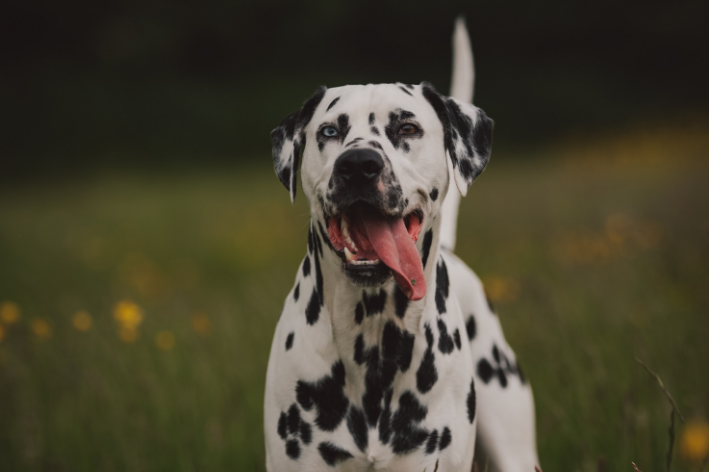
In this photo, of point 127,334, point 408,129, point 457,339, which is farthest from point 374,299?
point 127,334

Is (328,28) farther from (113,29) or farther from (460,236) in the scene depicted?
(460,236)

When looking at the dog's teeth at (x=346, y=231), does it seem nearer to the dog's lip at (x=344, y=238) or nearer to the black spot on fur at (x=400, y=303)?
the dog's lip at (x=344, y=238)

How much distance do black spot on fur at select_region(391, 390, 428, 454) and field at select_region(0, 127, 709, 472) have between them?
0.65m

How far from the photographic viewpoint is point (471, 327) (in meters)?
2.88

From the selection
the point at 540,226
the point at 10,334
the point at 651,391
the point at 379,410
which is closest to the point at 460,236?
the point at 540,226

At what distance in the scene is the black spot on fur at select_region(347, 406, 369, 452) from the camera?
2.21 meters

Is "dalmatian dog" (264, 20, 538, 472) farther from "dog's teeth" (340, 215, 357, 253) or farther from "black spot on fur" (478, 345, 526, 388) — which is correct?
"black spot on fur" (478, 345, 526, 388)

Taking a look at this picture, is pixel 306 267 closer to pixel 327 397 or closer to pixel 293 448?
pixel 327 397

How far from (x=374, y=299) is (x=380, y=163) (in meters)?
0.60

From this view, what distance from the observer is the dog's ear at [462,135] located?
2.43m

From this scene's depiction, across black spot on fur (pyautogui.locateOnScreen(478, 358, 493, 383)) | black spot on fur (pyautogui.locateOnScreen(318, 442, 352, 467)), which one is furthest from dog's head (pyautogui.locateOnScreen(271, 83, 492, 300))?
black spot on fur (pyautogui.locateOnScreen(478, 358, 493, 383))

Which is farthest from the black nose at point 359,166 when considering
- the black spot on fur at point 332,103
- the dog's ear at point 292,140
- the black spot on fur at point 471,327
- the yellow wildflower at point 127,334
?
the yellow wildflower at point 127,334

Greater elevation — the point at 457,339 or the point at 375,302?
the point at 375,302

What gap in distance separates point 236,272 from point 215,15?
18998 millimetres
